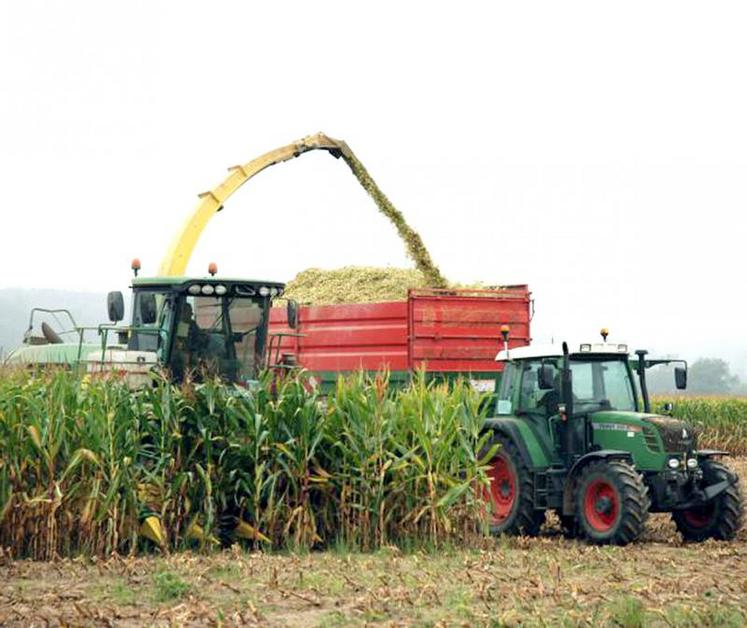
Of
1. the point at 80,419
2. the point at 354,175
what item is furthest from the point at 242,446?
the point at 354,175

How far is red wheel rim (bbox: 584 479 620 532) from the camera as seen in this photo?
37.4ft

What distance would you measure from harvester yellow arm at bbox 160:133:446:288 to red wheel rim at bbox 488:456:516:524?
4.73 m

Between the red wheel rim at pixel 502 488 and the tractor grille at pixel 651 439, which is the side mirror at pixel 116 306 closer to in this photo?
the red wheel rim at pixel 502 488

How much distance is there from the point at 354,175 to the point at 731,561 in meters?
9.99

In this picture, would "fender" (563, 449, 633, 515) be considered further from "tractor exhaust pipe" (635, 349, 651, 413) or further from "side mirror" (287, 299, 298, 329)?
"side mirror" (287, 299, 298, 329)

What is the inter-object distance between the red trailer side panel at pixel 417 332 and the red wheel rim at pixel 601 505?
12.8ft

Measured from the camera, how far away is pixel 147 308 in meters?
12.9

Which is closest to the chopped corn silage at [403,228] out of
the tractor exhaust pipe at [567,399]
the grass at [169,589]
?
the tractor exhaust pipe at [567,399]

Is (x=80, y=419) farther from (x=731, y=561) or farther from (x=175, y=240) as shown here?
(x=175, y=240)

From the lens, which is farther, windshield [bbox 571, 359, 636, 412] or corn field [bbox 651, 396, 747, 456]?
corn field [bbox 651, 396, 747, 456]

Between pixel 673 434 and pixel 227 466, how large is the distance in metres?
4.36

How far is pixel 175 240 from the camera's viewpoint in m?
17.8

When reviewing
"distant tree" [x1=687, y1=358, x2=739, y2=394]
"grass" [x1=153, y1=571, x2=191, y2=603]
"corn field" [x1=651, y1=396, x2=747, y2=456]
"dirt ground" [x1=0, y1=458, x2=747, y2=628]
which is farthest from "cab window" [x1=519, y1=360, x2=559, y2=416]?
"distant tree" [x1=687, y1=358, x2=739, y2=394]

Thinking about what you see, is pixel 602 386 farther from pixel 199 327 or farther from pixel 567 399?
pixel 199 327
